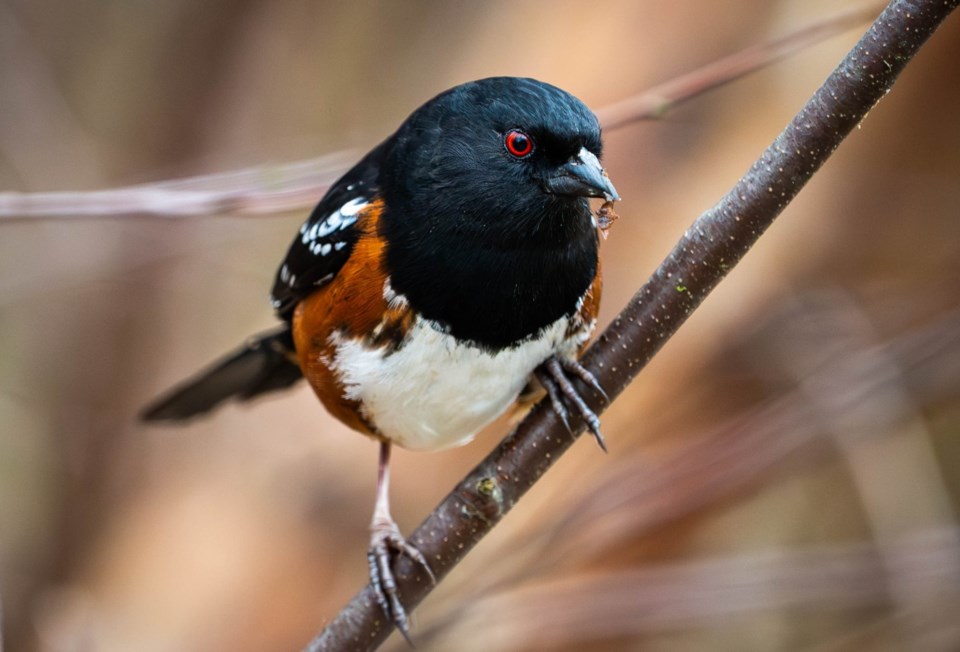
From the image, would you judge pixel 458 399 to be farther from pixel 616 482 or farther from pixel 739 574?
pixel 739 574

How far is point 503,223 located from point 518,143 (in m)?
0.14

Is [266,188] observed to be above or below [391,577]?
above

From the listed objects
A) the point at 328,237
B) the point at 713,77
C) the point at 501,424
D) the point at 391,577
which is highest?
the point at 713,77

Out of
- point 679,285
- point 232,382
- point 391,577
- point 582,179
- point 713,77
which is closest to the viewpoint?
point 679,285

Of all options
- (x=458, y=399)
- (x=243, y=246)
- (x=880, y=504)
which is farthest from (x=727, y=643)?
(x=243, y=246)

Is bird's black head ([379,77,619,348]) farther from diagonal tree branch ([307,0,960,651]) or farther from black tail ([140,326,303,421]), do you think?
black tail ([140,326,303,421])

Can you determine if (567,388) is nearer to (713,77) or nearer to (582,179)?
(582,179)

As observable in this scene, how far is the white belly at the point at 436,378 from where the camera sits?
1851 millimetres

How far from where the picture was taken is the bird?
5.87ft

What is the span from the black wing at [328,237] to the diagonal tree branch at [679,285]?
21.0 inches

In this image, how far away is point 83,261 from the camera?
323cm

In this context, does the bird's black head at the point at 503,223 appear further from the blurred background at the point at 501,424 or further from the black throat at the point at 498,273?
the blurred background at the point at 501,424

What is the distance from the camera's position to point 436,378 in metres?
1.88

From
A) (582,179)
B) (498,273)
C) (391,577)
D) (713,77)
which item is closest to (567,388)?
(498,273)
